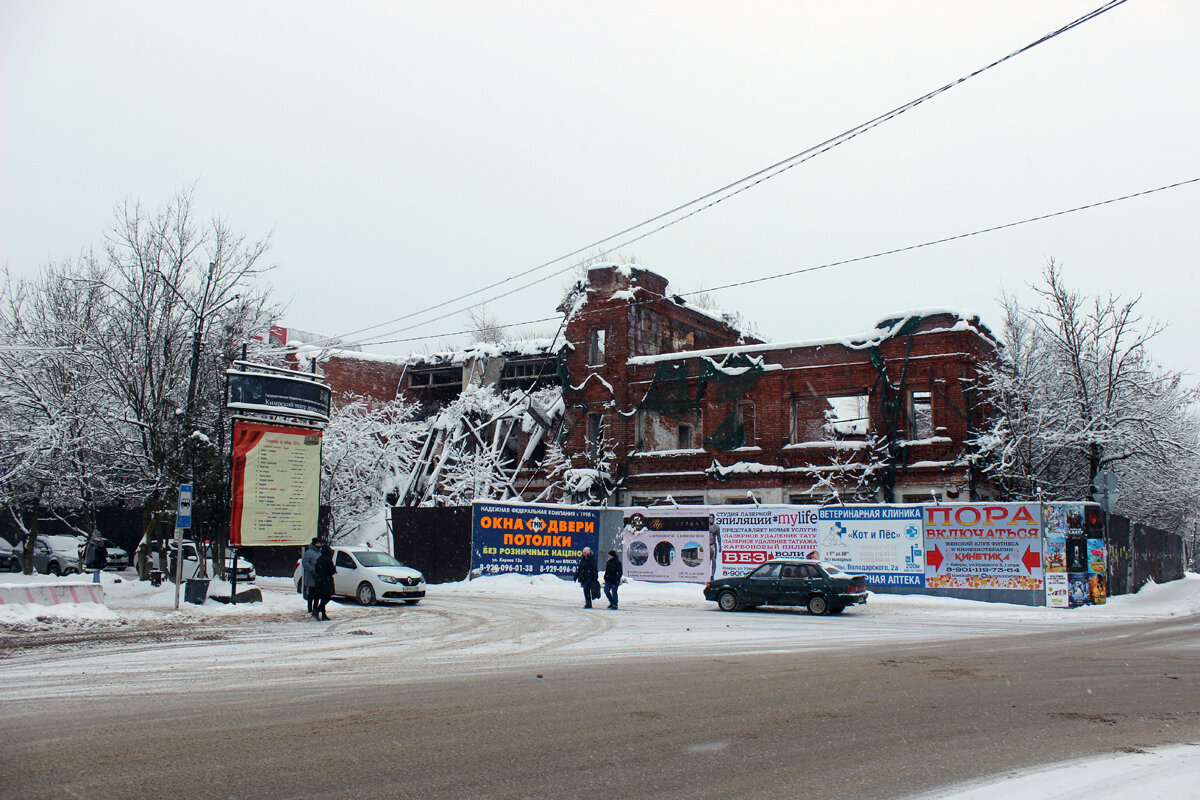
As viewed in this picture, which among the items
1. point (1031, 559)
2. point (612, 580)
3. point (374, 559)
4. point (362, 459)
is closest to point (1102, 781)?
point (612, 580)

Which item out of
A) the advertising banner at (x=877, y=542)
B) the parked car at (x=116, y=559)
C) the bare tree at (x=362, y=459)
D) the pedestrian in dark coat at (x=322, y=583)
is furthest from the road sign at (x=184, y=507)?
the parked car at (x=116, y=559)

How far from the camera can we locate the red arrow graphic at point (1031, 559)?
2319cm

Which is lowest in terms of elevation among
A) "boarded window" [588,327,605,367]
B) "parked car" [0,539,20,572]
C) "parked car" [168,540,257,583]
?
"parked car" [0,539,20,572]

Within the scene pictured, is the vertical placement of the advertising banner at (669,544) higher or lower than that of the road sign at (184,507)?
lower

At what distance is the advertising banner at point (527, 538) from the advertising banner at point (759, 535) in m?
4.48

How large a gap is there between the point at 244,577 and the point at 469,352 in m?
20.7

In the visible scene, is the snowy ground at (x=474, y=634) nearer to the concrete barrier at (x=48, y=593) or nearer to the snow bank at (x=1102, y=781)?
the snow bank at (x=1102, y=781)

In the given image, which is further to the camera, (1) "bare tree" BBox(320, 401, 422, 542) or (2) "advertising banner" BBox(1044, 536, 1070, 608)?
(1) "bare tree" BBox(320, 401, 422, 542)

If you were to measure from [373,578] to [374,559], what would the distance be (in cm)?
110

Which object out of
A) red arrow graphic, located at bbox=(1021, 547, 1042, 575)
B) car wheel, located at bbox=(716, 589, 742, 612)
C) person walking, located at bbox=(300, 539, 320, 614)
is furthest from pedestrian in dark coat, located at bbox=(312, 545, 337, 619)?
red arrow graphic, located at bbox=(1021, 547, 1042, 575)

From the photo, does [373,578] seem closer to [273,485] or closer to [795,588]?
[273,485]

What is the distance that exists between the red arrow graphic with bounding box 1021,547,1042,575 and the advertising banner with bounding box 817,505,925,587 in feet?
8.50

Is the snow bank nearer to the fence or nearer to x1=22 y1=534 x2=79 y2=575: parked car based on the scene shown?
the fence

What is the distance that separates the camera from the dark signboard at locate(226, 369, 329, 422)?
841 inches
